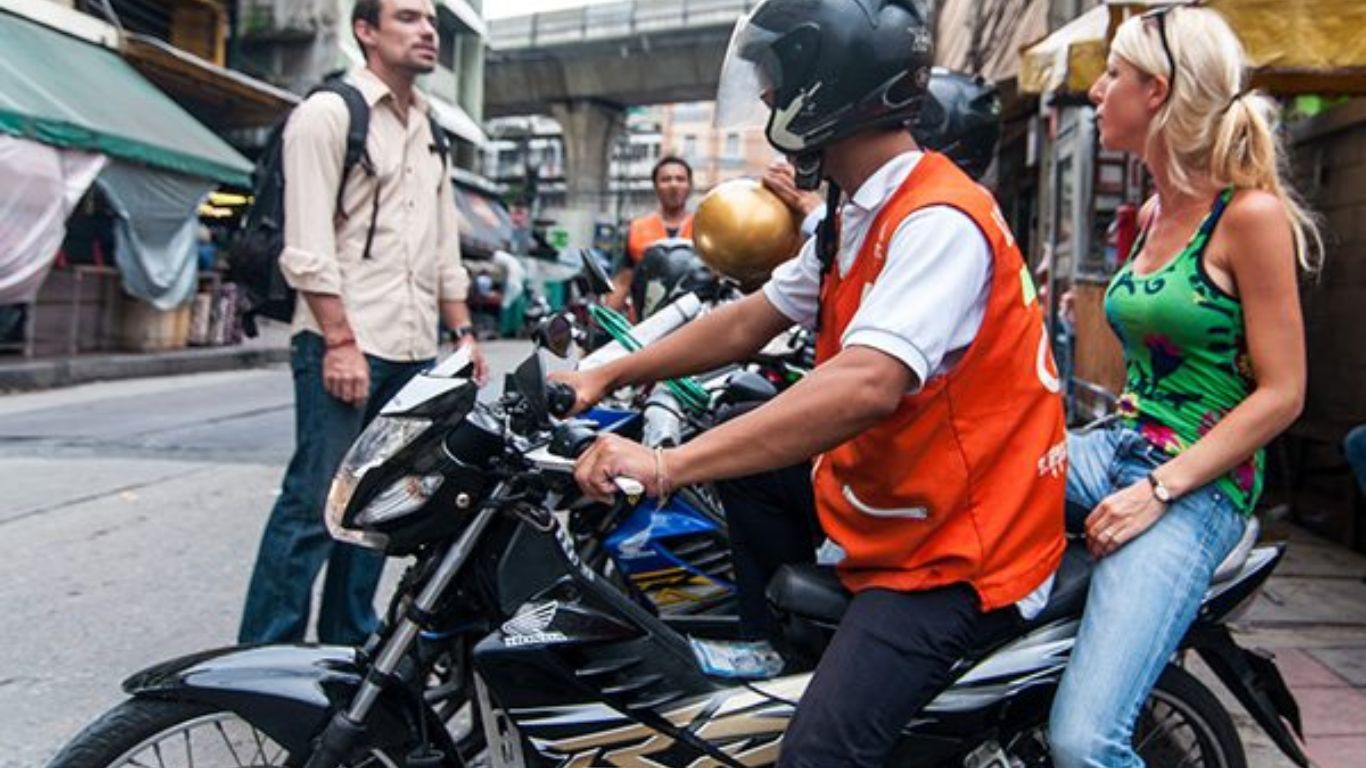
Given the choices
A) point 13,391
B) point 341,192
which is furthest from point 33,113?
point 341,192

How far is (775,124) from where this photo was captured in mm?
1952

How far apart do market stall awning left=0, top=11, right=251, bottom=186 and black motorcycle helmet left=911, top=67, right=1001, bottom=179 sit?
1043cm

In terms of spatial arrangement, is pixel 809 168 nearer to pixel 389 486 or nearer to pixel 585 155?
pixel 389 486

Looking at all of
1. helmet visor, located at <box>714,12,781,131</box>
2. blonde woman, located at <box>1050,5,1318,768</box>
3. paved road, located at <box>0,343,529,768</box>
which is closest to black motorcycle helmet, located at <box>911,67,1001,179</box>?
blonde woman, located at <box>1050,5,1318,768</box>

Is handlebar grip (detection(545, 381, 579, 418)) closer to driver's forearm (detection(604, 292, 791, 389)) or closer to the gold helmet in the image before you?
driver's forearm (detection(604, 292, 791, 389))

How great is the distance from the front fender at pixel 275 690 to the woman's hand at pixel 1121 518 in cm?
127

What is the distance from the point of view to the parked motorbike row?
1895 mm

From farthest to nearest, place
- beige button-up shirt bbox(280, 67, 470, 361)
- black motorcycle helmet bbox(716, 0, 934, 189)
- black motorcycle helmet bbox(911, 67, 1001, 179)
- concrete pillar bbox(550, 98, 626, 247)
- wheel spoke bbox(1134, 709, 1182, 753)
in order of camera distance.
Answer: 1. concrete pillar bbox(550, 98, 626, 247)
2. black motorcycle helmet bbox(911, 67, 1001, 179)
3. beige button-up shirt bbox(280, 67, 470, 361)
4. wheel spoke bbox(1134, 709, 1182, 753)
5. black motorcycle helmet bbox(716, 0, 934, 189)

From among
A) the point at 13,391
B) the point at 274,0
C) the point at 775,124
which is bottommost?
the point at 13,391

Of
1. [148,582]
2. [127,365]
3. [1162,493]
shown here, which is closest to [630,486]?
[1162,493]

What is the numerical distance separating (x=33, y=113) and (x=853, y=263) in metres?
12.1

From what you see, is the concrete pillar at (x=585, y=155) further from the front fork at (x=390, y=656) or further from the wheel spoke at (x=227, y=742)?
the front fork at (x=390, y=656)

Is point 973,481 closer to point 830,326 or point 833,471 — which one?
point 833,471

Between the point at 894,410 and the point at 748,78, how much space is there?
0.63 meters
